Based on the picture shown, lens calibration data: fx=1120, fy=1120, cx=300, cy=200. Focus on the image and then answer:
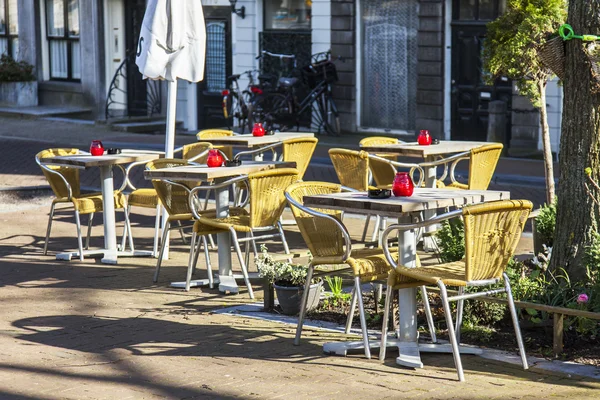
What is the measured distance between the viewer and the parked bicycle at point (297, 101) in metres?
20.4

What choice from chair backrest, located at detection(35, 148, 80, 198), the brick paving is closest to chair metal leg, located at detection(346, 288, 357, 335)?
the brick paving

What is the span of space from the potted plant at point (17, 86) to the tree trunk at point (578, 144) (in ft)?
69.9

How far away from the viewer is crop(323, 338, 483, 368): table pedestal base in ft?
20.4

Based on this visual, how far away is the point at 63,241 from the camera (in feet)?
35.0

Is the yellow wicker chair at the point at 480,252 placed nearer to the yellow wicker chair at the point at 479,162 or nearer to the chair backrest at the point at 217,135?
the yellow wicker chair at the point at 479,162

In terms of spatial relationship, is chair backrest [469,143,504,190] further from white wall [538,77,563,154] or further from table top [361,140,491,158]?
white wall [538,77,563,154]

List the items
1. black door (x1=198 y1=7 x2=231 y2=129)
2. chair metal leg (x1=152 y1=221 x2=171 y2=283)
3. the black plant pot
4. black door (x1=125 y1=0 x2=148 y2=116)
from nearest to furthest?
the black plant pot
chair metal leg (x1=152 y1=221 x2=171 y2=283)
black door (x1=198 y1=7 x2=231 y2=129)
black door (x1=125 y1=0 x2=148 y2=116)

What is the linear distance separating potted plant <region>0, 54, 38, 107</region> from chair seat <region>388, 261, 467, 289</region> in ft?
71.3

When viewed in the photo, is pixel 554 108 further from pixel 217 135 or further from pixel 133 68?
pixel 133 68

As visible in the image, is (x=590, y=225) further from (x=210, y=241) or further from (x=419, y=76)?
(x=419, y=76)

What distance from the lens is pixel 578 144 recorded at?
698 cm

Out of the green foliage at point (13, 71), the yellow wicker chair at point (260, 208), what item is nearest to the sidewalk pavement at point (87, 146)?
the green foliage at point (13, 71)

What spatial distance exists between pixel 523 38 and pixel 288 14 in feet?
44.7

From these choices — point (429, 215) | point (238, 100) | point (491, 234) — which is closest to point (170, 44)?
point (429, 215)
